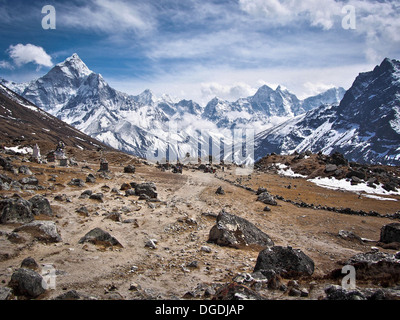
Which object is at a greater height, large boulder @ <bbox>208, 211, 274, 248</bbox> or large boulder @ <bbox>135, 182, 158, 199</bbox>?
large boulder @ <bbox>135, 182, 158, 199</bbox>

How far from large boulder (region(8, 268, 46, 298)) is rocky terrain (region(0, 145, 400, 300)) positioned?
0.04 m

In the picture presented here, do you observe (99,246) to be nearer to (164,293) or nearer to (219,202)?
(164,293)

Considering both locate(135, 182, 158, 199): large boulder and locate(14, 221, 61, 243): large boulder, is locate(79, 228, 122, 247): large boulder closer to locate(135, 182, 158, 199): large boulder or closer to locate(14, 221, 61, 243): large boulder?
locate(14, 221, 61, 243): large boulder

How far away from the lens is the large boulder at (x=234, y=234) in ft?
60.7

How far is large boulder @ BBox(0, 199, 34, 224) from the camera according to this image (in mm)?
16134

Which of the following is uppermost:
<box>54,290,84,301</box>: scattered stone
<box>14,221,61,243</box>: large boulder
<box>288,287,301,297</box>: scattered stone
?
<box>14,221,61,243</box>: large boulder

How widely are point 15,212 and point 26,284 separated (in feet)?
27.4

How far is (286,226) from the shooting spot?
26125 mm

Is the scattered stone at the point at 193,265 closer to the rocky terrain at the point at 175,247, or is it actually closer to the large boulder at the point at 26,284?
the rocky terrain at the point at 175,247

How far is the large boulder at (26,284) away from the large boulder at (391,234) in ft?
83.6

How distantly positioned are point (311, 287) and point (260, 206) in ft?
73.7

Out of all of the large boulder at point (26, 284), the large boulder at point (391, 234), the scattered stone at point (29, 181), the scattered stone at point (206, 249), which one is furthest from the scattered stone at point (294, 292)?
the scattered stone at point (29, 181)

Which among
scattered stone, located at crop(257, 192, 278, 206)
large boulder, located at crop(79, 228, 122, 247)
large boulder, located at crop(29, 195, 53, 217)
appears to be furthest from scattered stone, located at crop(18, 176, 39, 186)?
scattered stone, located at crop(257, 192, 278, 206)

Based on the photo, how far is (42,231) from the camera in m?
15.3
